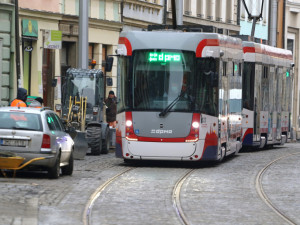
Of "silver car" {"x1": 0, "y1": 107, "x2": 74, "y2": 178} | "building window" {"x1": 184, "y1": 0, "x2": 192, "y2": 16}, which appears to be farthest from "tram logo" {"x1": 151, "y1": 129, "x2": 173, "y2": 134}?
"building window" {"x1": 184, "y1": 0, "x2": 192, "y2": 16}

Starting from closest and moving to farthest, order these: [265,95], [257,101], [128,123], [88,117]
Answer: [128,123] < [88,117] < [257,101] < [265,95]

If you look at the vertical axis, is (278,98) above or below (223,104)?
below

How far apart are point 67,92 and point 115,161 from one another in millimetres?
4837

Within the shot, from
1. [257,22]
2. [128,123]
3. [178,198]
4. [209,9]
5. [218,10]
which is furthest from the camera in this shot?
[257,22]

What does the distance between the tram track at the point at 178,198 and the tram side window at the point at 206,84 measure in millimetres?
1665

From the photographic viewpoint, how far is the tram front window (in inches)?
961

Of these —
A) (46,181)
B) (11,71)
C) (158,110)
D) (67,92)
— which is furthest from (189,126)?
(11,71)

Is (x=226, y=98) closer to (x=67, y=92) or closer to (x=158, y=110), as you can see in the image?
(x=158, y=110)

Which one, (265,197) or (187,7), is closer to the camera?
(265,197)

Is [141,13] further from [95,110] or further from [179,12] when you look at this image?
[95,110]

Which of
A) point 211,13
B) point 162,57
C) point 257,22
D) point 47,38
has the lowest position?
point 162,57

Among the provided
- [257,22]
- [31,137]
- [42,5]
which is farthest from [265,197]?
[257,22]

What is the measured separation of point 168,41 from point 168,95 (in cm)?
123

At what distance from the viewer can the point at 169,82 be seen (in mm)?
24438
